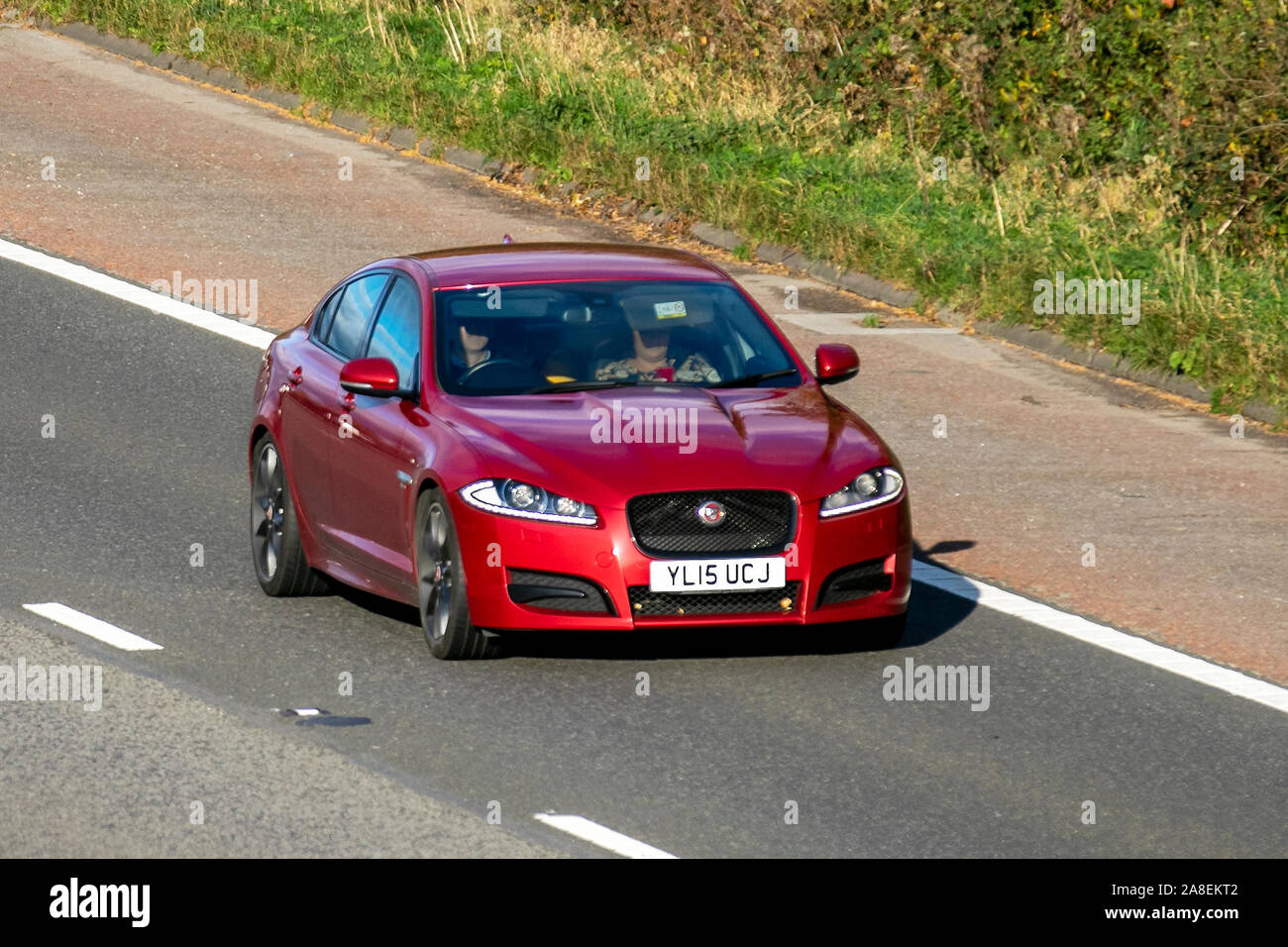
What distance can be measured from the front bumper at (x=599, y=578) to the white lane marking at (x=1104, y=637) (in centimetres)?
174

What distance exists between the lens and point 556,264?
38.0ft

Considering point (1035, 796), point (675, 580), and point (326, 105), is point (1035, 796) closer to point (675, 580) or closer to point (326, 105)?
point (675, 580)

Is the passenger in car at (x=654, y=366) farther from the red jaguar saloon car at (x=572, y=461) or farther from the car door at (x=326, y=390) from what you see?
the car door at (x=326, y=390)

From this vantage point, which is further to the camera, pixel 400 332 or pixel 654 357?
pixel 400 332

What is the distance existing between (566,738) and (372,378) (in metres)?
2.27

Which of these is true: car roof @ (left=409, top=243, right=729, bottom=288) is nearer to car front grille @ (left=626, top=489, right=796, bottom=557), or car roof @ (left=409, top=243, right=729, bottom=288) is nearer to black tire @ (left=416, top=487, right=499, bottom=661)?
black tire @ (left=416, top=487, right=499, bottom=661)

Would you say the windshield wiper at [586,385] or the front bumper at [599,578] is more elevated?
the windshield wiper at [586,385]

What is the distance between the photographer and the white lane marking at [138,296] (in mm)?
17719

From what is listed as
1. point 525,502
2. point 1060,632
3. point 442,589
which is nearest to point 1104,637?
point 1060,632

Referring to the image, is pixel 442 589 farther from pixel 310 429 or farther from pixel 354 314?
pixel 354 314

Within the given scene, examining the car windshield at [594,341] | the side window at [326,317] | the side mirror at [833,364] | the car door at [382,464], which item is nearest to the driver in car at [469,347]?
the car windshield at [594,341]

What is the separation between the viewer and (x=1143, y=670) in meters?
10.7
